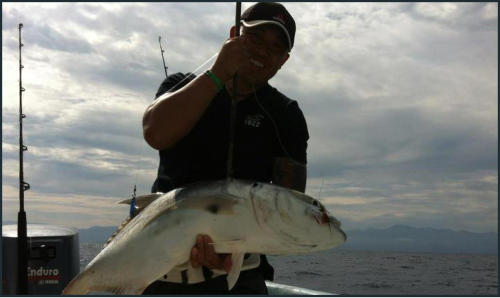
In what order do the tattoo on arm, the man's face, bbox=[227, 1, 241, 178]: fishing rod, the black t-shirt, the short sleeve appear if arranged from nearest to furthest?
bbox=[227, 1, 241, 178]: fishing rod → the man's face → the black t-shirt → the tattoo on arm → the short sleeve

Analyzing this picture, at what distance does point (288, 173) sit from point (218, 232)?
4.17ft

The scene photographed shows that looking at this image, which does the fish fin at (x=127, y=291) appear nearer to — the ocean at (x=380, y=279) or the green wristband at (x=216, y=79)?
the green wristband at (x=216, y=79)

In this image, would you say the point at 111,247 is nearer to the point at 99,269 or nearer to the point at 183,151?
the point at 99,269

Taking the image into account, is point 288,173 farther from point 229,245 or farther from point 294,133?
point 229,245

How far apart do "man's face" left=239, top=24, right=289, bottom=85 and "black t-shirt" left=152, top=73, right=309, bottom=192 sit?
34 cm

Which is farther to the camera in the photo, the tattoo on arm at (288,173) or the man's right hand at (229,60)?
the tattoo on arm at (288,173)

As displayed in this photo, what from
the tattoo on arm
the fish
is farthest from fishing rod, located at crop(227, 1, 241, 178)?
the tattoo on arm

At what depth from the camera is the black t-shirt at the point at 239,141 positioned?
4066mm

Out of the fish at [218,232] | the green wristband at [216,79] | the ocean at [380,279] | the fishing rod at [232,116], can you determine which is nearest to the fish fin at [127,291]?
the fish at [218,232]

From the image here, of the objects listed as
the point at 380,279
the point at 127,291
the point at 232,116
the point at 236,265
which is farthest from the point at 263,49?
the point at 380,279

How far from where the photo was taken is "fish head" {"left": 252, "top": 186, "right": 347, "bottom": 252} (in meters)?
3.27

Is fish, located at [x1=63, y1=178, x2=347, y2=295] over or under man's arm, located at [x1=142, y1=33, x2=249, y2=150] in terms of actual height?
under

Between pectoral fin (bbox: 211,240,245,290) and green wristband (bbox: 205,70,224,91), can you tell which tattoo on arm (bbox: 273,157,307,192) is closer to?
pectoral fin (bbox: 211,240,245,290)

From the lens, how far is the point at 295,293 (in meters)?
6.91
